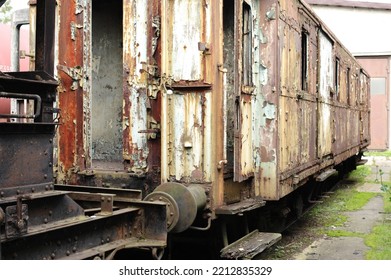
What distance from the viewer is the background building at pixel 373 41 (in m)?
26.4

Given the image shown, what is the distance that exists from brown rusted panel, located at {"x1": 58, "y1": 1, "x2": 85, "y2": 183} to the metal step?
5.99ft

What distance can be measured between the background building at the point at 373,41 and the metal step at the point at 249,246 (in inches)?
842

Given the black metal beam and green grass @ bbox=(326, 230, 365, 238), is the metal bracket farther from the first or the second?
green grass @ bbox=(326, 230, 365, 238)

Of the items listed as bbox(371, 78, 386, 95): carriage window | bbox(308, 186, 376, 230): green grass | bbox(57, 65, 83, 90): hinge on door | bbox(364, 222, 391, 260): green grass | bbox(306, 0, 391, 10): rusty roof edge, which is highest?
bbox(306, 0, 391, 10): rusty roof edge

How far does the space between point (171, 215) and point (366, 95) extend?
16.7 m

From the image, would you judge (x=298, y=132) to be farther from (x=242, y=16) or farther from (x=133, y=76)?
(x=133, y=76)

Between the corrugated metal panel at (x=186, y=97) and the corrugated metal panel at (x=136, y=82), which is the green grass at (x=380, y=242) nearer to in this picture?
the corrugated metal panel at (x=186, y=97)

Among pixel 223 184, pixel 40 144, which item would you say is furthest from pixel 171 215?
pixel 40 144

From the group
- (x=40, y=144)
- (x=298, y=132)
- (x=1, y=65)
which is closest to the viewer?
(x=40, y=144)

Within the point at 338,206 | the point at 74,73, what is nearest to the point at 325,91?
the point at 338,206

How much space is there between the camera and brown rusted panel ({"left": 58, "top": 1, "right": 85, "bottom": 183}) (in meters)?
6.19

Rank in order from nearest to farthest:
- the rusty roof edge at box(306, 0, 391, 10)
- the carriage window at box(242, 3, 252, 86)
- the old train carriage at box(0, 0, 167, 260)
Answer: the old train carriage at box(0, 0, 167, 260)
the carriage window at box(242, 3, 252, 86)
the rusty roof edge at box(306, 0, 391, 10)

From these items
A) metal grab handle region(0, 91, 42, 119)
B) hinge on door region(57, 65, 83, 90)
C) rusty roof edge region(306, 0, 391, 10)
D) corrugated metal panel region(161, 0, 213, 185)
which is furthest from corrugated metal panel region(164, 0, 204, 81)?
rusty roof edge region(306, 0, 391, 10)

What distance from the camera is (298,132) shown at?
8297mm
